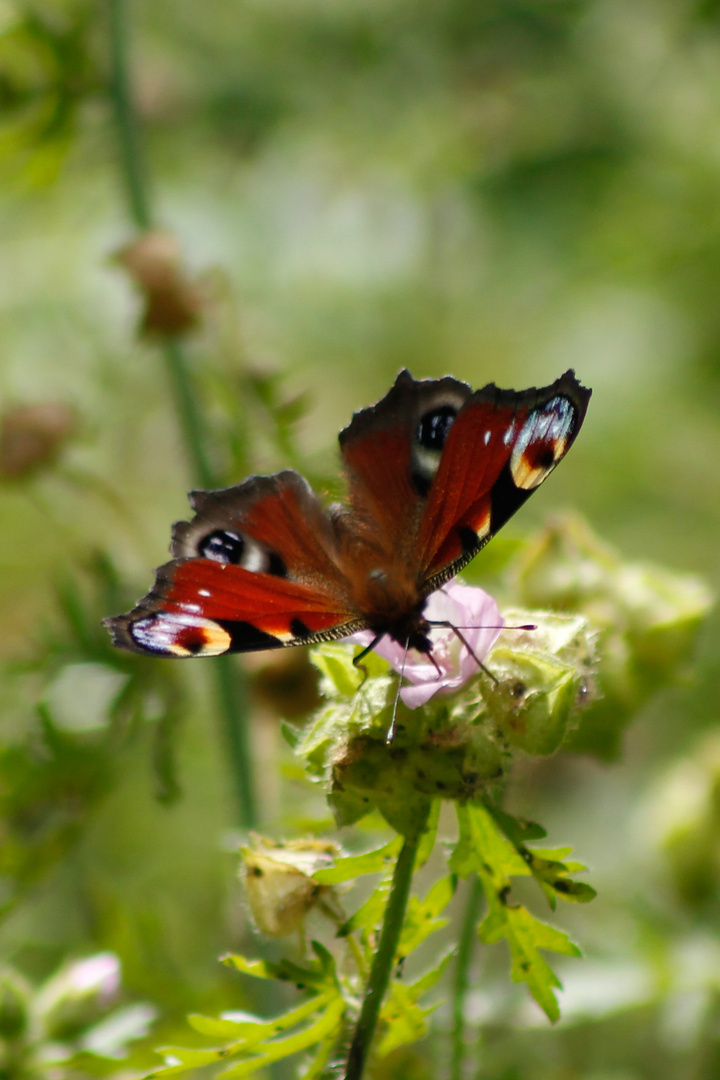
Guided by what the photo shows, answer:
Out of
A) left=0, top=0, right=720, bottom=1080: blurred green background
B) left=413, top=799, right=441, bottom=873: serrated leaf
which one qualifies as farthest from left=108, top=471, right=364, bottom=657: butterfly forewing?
left=0, top=0, right=720, bottom=1080: blurred green background

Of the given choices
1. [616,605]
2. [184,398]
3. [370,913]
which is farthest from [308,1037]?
[184,398]

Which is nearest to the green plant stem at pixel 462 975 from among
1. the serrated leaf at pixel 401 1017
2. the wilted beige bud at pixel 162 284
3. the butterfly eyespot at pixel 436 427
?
the serrated leaf at pixel 401 1017

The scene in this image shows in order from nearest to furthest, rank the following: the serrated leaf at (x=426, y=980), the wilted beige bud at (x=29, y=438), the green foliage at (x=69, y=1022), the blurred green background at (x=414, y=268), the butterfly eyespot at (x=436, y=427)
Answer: the serrated leaf at (x=426, y=980)
the butterfly eyespot at (x=436, y=427)
the green foliage at (x=69, y=1022)
the wilted beige bud at (x=29, y=438)
the blurred green background at (x=414, y=268)

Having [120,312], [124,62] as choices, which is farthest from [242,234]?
[124,62]

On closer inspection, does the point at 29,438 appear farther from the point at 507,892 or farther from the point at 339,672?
the point at 507,892

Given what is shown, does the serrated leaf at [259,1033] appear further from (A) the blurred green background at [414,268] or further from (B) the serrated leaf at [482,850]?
(A) the blurred green background at [414,268]

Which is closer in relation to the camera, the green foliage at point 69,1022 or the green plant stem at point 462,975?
the green plant stem at point 462,975

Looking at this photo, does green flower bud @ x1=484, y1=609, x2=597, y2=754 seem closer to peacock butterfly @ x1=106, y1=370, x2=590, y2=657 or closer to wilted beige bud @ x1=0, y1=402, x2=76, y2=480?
peacock butterfly @ x1=106, y1=370, x2=590, y2=657
